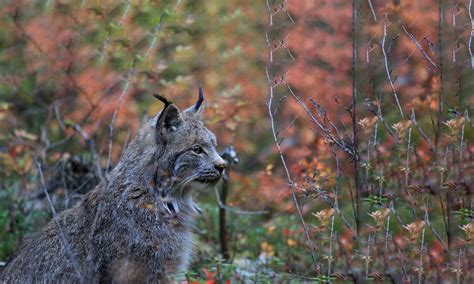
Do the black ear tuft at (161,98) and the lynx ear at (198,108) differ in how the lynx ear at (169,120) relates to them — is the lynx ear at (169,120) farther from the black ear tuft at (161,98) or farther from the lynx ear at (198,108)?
the lynx ear at (198,108)

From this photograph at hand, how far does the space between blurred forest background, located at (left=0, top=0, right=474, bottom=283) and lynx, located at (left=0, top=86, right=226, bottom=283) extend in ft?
Result: 1.52

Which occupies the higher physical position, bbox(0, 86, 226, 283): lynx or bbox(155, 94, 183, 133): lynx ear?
bbox(155, 94, 183, 133): lynx ear

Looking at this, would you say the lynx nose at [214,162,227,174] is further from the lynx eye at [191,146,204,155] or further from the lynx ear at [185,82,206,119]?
the lynx ear at [185,82,206,119]

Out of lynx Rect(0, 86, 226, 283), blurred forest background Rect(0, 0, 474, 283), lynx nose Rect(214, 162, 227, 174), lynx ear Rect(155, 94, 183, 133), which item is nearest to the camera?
blurred forest background Rect(0, 0, 474, 283)

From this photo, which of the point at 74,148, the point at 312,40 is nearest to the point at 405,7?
the point at 312,40

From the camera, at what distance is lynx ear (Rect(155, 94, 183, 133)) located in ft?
24.3

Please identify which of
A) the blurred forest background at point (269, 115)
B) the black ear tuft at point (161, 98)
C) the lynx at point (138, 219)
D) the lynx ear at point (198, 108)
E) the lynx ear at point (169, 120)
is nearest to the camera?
the black ear tuft at point (161, 98)

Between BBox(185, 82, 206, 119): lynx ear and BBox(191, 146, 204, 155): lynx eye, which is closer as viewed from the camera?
BBox(191, 146, 204, 155): lynx eye

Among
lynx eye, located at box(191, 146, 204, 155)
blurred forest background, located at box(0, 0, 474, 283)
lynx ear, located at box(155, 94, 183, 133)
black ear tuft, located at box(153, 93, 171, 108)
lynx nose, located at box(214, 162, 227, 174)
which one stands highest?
black ear tuft, located at box(153, 93, 171, 108)

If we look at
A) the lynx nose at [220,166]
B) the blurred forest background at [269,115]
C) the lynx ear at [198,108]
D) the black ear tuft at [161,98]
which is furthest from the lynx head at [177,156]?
the blurred forest background at [269,115]

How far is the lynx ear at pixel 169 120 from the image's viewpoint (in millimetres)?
7402

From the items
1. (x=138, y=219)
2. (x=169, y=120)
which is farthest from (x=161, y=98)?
(x=138, y=219)

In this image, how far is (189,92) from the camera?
49.9 feet

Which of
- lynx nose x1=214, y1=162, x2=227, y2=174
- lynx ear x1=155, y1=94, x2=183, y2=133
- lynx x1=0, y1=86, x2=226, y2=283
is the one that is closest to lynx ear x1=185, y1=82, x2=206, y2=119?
lynx x1=0, y1=86, x2=226, y2=283
